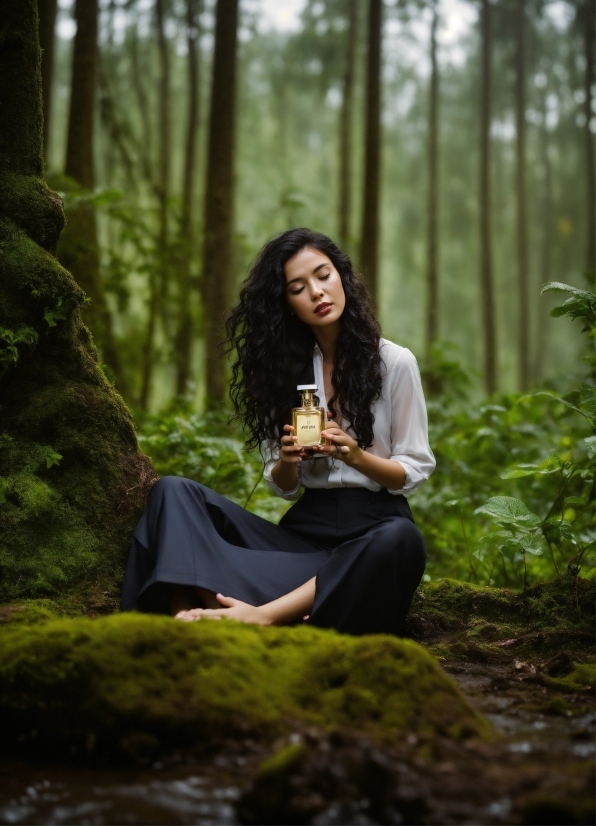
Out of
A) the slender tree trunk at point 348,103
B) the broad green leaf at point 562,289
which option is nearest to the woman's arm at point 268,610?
the broad green leaf at point 562,289

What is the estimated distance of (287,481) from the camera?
13.5ft

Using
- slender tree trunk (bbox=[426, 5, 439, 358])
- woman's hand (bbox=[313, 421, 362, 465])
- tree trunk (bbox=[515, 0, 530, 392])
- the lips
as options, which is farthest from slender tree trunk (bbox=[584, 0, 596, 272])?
woman's hand (bbox=[313, 421, 362, 465])

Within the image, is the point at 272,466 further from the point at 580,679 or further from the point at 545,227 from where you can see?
the point at 545,227

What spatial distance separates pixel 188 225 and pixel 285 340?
21.1 ft

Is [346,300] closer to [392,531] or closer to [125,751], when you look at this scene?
[392,531]

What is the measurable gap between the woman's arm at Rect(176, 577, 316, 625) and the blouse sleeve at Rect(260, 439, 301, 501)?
65cm

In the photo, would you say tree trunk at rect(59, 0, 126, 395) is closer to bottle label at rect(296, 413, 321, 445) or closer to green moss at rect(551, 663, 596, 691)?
bottle label at rect(296, 413, 321, 445)

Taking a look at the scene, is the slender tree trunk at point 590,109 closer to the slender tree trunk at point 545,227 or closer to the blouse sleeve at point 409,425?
the slender tree trunk at point 545,227

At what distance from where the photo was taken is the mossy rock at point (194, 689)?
2467 mm

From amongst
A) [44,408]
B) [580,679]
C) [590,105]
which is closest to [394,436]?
[580,679]

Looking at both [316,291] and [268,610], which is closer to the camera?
[268,610]

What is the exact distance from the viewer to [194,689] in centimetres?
254

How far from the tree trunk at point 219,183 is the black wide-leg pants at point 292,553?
4541mm

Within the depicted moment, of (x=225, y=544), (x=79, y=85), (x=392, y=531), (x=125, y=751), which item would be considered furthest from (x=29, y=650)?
(x=79, y=85)
